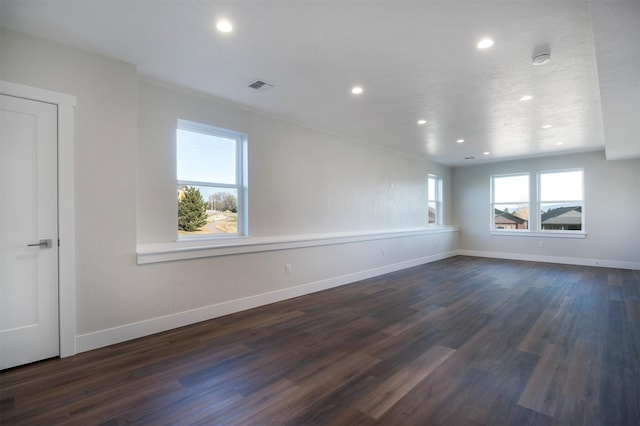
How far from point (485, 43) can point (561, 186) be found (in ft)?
21.8

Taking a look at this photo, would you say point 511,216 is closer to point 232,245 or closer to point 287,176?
point 287,176

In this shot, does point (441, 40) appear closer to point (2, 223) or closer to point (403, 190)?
point (2, 223)

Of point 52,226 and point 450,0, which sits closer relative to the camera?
point 450,0

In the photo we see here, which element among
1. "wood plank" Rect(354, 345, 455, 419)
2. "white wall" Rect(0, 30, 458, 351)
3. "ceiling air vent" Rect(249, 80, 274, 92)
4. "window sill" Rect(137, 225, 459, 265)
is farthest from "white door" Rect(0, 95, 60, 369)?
"wood plank" Rect(354, 345, 455, 419)

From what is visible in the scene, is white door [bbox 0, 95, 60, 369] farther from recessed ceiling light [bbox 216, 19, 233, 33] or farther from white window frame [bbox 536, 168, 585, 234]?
white window frame [bbox 536, 168, 585, 234]

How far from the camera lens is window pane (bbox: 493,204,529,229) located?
7805 mm

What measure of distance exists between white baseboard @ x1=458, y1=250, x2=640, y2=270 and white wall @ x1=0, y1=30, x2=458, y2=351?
511 cm

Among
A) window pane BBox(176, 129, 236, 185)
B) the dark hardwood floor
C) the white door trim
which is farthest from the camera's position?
window pane BBox(176, 129, 236, 185)

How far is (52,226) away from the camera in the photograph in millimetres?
2518

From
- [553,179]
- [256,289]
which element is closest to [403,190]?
[553,179]

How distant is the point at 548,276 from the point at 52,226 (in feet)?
24.7

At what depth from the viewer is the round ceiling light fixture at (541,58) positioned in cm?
259

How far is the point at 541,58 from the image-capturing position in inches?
103

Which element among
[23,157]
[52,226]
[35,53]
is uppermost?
[35,53]
